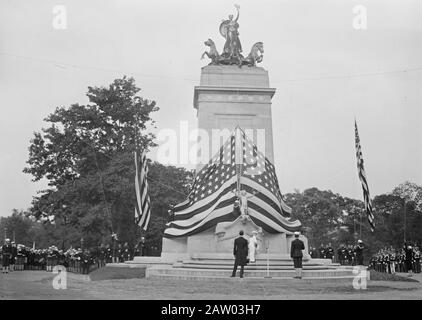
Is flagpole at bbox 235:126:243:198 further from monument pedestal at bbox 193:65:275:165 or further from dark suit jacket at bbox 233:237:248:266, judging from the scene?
dark suit jacket at bbox 233:237:248:266

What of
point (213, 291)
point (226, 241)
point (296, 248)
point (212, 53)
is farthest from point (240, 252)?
point (212, 53)

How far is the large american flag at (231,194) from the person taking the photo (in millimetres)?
23562

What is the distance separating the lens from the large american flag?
77.3ft

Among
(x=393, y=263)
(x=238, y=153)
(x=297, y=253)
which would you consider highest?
(x=238, y=153)

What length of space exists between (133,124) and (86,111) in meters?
3.54

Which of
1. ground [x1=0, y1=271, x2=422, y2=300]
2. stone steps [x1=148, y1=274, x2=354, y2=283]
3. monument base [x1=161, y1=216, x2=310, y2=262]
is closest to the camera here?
ground [x1=0, y1=271, x2=422, y2=300]

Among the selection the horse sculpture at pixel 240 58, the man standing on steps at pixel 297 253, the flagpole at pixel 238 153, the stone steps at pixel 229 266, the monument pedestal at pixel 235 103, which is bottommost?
the stone steps at pixel 229 266

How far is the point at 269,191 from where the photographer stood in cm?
2489

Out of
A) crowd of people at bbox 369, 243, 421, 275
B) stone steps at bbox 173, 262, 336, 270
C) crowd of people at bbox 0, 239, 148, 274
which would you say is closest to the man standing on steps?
stone steps at bbox 173, 262, 336, 270

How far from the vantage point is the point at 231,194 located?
2366 centimetres

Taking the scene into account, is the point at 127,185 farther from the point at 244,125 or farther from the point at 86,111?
the point at 244,125

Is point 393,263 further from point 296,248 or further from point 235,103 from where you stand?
point 296,248

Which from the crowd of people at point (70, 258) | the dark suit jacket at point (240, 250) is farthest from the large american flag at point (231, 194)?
the dark suit jacket at point (240, 250)

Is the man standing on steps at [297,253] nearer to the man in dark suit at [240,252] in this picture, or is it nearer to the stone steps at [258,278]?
the stone steps at [258,278]
